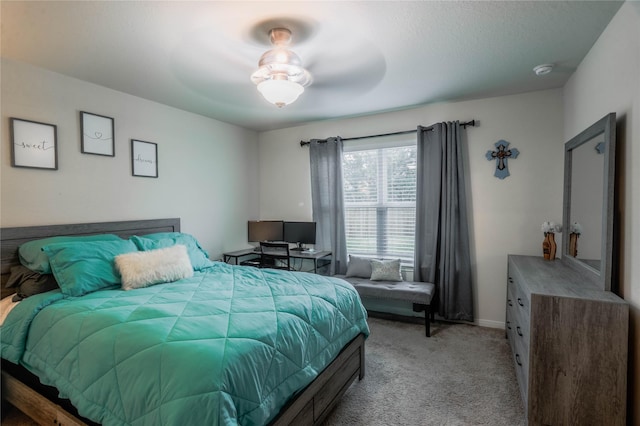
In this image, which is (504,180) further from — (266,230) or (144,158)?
(144,158)

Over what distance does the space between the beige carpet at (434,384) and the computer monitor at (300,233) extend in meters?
1.47

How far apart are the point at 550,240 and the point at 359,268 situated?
6.50ft

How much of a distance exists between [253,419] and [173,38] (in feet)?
7.58

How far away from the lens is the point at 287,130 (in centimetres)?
464

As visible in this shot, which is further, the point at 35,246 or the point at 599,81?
the point at 35,246

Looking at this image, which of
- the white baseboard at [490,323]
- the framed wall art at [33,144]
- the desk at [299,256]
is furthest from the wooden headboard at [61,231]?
the white baseboard at [490,323]

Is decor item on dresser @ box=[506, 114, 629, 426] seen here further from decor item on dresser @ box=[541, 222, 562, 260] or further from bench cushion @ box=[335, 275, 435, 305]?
bench cushion @ box=[335, 275, 435, 305]

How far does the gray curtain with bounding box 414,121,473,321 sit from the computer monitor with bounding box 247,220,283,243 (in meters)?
1.99

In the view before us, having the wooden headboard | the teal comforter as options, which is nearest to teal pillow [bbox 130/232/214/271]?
the wooden headboard

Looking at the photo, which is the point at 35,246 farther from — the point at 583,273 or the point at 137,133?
the point at 583,273

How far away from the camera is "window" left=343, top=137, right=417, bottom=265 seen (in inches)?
153

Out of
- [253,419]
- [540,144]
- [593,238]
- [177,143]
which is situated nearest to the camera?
[253,419]

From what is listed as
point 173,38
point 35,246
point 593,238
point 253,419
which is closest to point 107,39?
point 173,38

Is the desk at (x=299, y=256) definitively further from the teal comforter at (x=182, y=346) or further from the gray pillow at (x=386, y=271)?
the teal comforter at (x=182, y=346)
